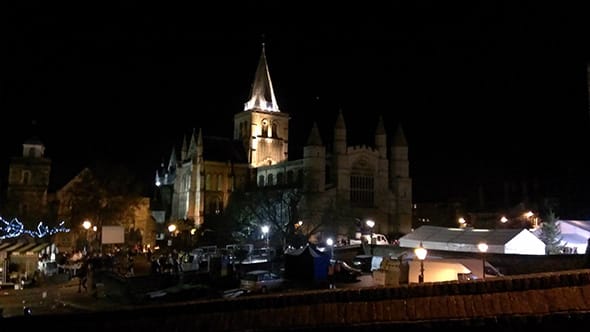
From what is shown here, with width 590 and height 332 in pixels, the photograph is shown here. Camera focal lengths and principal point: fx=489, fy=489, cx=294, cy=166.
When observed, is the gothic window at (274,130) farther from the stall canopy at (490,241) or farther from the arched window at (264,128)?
the stall canopy at (490,241)

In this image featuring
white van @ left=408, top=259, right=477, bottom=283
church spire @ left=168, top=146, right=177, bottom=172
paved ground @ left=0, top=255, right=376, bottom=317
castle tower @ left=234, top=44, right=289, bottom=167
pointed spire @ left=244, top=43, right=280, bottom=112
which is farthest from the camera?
church spire @ left=168, top=146, right=177, bottom=172

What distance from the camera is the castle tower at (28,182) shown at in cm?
5459

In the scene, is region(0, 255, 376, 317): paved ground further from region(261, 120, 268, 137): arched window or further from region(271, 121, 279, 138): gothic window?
region(271, 121, 279, 138): gothic window

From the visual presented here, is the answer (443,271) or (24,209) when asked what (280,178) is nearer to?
(24,209)

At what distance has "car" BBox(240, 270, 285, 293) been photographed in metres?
22.2

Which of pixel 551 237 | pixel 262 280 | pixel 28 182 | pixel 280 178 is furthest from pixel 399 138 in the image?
→ pixel 262 280

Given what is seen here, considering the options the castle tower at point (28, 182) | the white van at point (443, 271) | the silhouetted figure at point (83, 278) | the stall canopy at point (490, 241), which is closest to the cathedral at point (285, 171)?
the stall canopy at point (490, 241)

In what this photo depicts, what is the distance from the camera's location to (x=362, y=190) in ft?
238

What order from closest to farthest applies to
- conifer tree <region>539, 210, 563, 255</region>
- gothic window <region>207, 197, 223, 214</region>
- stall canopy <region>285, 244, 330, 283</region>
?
stall canopy <region>285, 244, 330, 283</region>
conifer tree <region>539, 210, 563, 255</region>
gothic window <region>207, 197, 223, 214</region>

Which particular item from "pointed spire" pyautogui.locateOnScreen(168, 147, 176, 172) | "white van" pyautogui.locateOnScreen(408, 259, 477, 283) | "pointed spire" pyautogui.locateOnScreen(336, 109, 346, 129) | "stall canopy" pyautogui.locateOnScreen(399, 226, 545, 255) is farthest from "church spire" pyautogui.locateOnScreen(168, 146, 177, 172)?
"white van" pyautogui.locateOnScreen(408, 259, 477, 283)

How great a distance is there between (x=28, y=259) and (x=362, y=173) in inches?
2041

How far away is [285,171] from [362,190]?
13190mm

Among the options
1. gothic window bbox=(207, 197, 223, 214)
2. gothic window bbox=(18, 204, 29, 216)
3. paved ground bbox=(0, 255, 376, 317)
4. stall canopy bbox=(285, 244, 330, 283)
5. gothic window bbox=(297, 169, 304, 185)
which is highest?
Result: gothic window bbox=(297, 169, 304, 185)

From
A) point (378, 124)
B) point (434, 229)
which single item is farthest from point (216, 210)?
point (434, 229)
